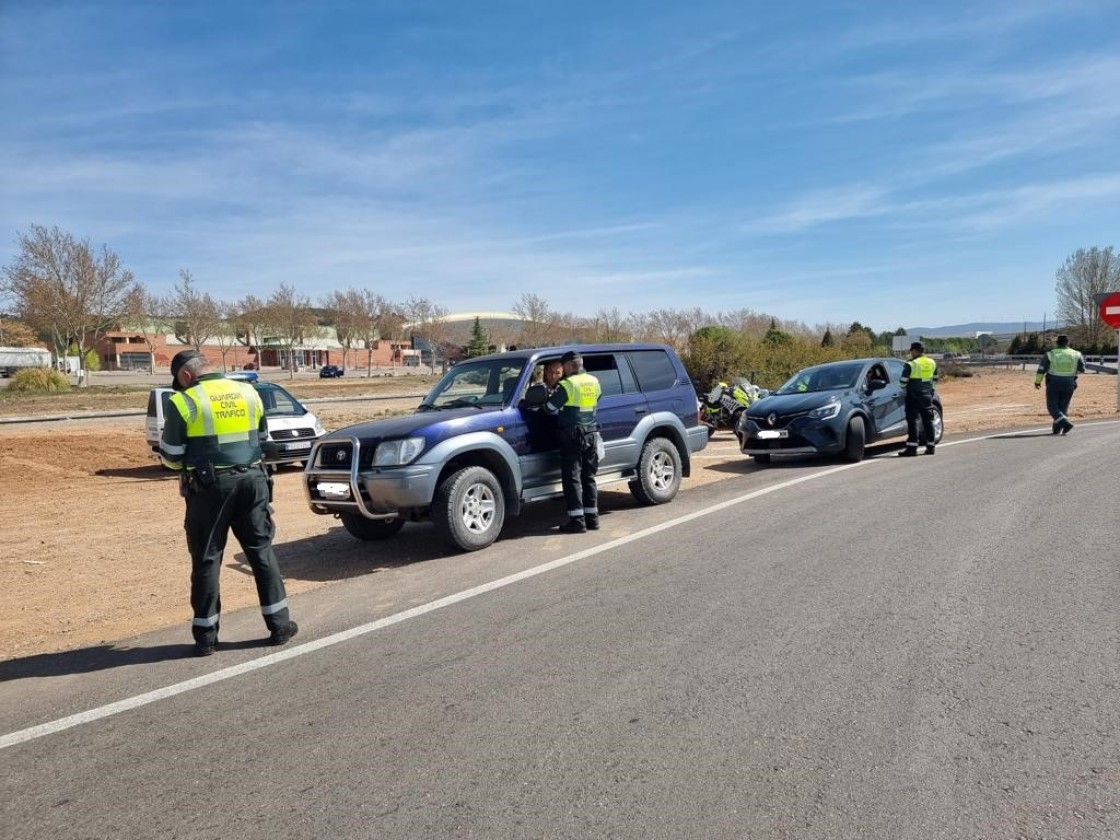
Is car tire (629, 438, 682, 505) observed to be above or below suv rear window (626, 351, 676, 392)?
below

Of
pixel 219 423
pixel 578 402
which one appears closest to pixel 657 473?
pixel 578 402

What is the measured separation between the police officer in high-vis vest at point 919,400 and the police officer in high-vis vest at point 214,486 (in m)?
11.0

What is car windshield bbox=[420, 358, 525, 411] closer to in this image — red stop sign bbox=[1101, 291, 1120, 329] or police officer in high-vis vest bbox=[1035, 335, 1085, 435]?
police officer in high-vis vest bbox=[1035, 335, 1085, 435]

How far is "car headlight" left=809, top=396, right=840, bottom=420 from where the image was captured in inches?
507

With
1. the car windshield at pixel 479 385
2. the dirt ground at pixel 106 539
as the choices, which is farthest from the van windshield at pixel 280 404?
the car windshield at pixel 479 385

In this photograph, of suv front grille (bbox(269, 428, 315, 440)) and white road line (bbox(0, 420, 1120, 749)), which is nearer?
white road line (bbox(0, 420, 1120, 749))

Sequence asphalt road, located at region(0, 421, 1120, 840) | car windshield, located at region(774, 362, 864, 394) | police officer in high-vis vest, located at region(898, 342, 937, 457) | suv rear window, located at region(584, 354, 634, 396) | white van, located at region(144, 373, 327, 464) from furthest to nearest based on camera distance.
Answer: white van, located at region(144, 373, 327, 464) → car windshield, located at region(774, 362, 864, 394) → police officer in high-vis vest, located at region(898, 342, 937, 457) → suv rear window, located at region(584, 354, 634, 396) → asphalt road, located at region(0, 421, 1120, 840)

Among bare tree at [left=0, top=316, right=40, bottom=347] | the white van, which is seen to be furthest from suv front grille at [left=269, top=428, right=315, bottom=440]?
bare tree at [left=0, top=316, right=40, bottom=347]

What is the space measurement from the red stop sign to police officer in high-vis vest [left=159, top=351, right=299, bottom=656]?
20904 mm

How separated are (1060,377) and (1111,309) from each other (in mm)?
6416

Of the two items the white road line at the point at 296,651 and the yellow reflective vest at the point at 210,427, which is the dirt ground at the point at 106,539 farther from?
the yellow reflective vest at the point at 210,427

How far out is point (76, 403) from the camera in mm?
37562

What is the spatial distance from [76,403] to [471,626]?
1500 inches

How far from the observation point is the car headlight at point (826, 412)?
12867 mm
